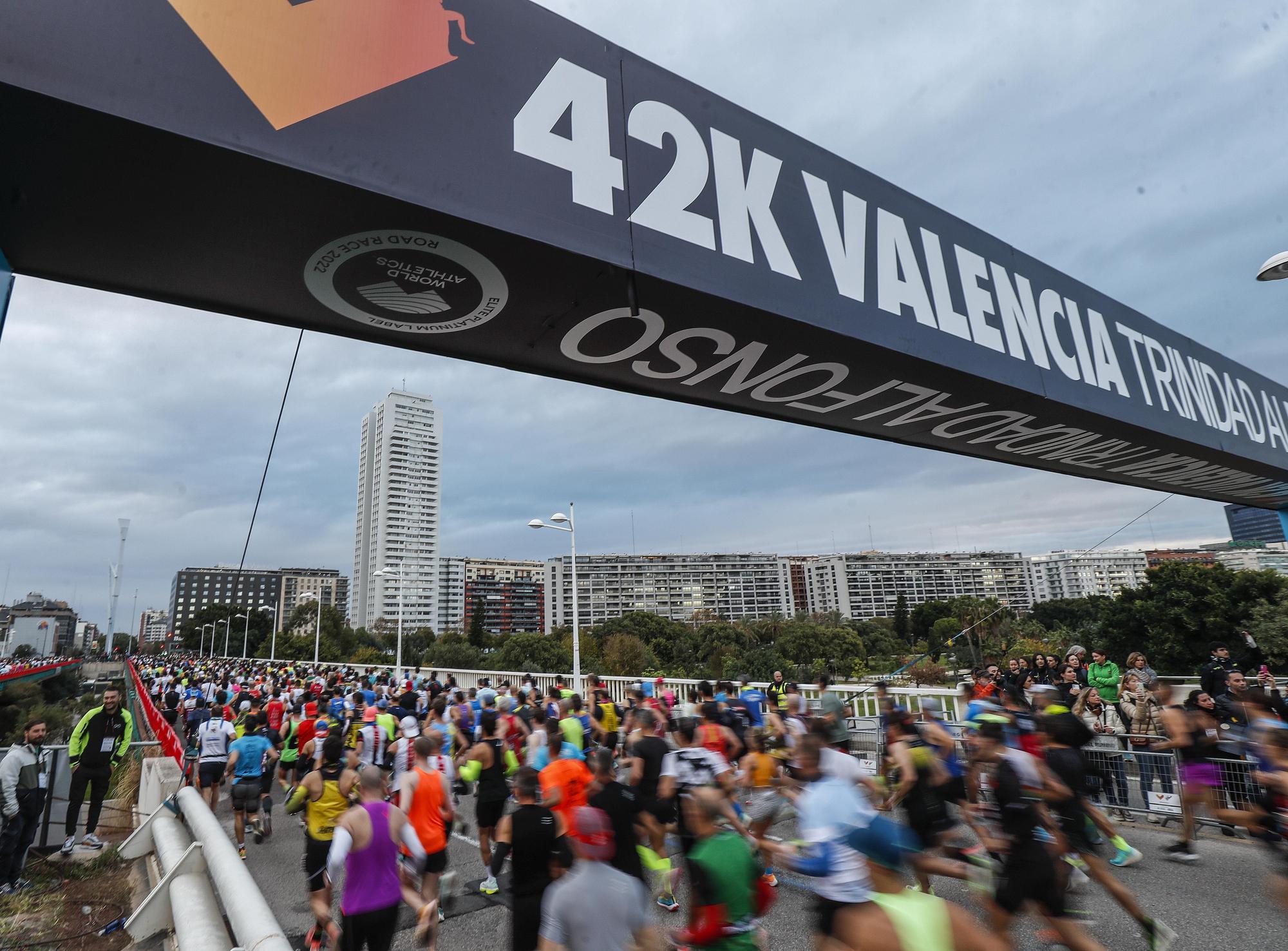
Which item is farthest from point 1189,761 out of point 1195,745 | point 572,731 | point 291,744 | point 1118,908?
point 291,744

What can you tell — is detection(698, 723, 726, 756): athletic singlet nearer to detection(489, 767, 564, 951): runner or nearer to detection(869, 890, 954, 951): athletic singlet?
detection(489, 767, 564, 951): runner

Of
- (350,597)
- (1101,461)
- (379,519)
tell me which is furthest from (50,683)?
(350,597)

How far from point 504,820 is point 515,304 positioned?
3.71 meters

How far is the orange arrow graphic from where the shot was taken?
3.13m

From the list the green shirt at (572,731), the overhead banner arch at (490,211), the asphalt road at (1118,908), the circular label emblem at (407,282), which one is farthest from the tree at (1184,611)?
the circular label emblem at (407,282)

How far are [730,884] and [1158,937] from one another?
3336mm

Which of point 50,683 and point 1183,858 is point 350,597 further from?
point 1183,858

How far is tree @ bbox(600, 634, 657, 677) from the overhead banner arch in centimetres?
4206

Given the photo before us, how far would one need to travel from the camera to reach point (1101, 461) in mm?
9375

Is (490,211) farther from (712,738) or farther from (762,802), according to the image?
(762,802)

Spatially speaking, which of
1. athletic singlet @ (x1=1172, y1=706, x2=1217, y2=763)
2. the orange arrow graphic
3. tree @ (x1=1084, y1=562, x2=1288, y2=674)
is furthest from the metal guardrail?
tree @ (x1=1084, y1=562, x2=1288, y2=674)

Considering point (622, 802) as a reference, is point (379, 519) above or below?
above

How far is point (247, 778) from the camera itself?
8789mm

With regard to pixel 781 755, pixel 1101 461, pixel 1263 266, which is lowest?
pixel 781 755
